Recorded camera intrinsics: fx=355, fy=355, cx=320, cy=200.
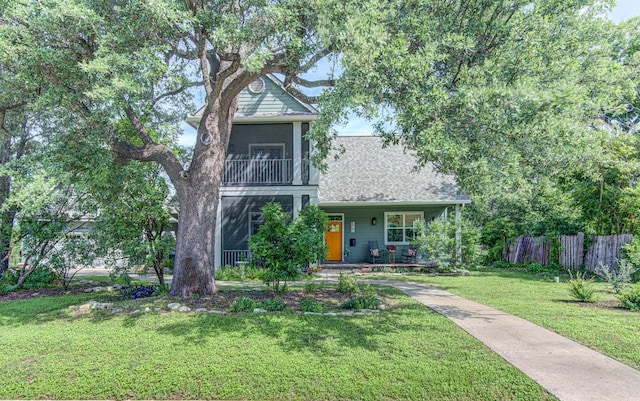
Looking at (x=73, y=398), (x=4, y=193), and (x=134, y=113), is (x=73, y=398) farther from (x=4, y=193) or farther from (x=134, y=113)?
(x=4, y=193)

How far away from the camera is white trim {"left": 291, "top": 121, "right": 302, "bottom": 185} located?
542 inches

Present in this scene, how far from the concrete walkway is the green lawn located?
318mm

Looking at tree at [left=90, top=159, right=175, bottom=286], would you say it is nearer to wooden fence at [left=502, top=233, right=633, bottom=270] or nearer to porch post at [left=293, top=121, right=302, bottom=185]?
porch post at [left=293, top=121, right=302, bottom=185]

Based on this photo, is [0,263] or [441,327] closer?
[441,327]

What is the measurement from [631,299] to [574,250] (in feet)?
23.2

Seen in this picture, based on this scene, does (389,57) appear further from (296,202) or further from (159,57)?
(296,202)

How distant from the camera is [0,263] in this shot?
416 inches

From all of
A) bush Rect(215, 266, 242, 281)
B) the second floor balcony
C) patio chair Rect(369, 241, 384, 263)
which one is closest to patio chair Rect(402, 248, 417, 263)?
patio chair Rect(369, 241, 384, 263)

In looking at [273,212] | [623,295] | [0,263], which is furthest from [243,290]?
[623,295]

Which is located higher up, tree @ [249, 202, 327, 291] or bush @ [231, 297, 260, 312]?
tree @ [249, 202, 327, 291]

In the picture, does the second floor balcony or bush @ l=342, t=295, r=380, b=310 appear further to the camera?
the second floor balcony

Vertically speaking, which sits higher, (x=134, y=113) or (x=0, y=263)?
(x=134, y=113)

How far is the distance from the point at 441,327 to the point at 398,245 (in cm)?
1023

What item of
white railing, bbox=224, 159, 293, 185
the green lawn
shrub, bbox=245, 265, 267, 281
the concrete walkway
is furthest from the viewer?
white railing, bbox=224, 159, 293, 185
